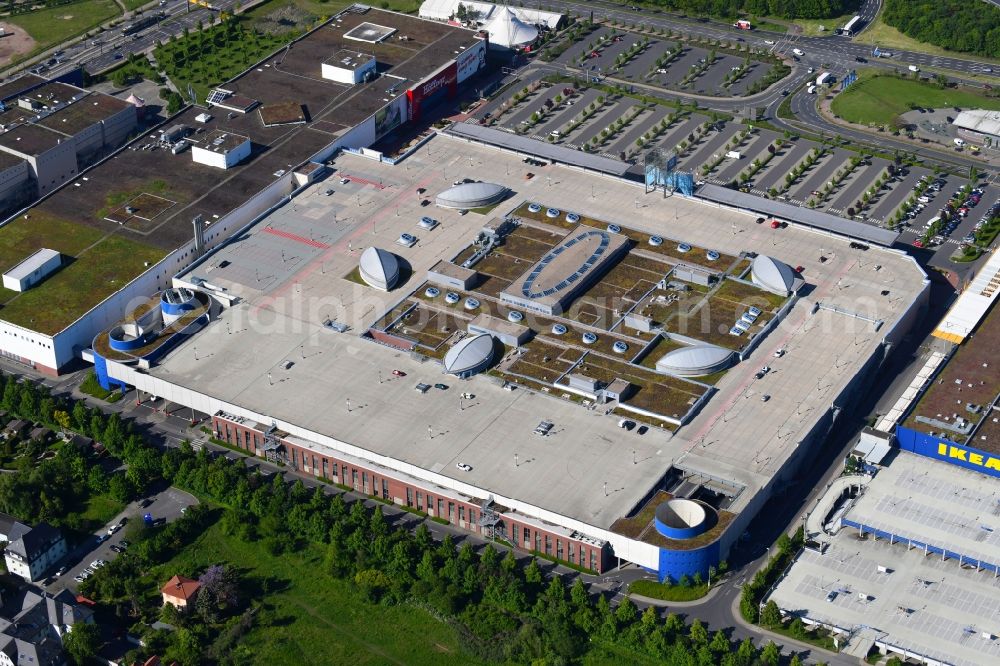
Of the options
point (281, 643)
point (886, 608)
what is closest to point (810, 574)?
point (886, 608)

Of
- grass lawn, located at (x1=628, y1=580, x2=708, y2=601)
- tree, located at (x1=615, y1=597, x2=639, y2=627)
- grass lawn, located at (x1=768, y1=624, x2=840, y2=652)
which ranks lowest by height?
grass lawn, located at (x1=628, y1=580, x2=708, y2=601)

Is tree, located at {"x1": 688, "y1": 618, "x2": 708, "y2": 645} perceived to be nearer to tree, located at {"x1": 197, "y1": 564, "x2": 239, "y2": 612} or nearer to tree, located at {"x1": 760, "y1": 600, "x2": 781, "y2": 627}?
tree, located at {"x1": 760, "y1": 600, "x2": 781, "y2": 627}

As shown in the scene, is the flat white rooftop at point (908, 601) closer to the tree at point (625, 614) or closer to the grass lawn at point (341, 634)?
the tree at point (625, 614)

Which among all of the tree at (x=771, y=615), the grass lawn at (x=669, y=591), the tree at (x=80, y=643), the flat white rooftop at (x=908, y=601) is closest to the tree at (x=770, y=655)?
the tree at (x=771, y=615)

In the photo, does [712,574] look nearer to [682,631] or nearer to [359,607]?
[682,631]

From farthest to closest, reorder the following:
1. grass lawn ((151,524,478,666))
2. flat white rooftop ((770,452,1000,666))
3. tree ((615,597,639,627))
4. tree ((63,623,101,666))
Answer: tree ((615,597,639,627)) < grass lawn ((151,524,478,666)) < flat white rooftop ((770,452,1000,666)) < tree ((63,623,101,666))

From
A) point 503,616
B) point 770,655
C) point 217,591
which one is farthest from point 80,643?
point 770,655

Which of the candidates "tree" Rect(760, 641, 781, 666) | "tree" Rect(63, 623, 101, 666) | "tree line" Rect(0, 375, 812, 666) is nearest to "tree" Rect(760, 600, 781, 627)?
"tree line" Rect(0, 375, 812, 666)

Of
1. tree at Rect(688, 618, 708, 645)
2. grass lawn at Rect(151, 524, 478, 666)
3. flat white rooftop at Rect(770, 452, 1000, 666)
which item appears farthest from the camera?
grass lawn at Rect(151, 524, 478, 666)

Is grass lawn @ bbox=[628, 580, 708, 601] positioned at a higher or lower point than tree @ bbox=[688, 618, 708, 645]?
lower
